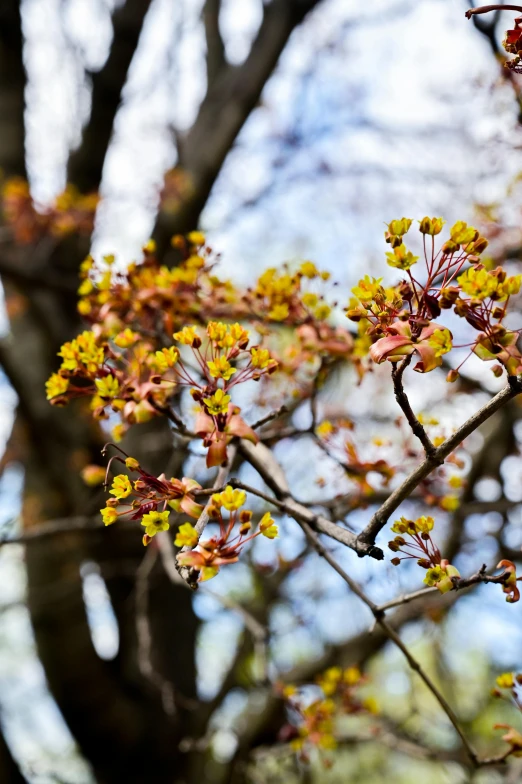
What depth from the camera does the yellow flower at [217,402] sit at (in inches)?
38.1

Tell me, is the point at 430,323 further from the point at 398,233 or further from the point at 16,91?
the point at 16,91

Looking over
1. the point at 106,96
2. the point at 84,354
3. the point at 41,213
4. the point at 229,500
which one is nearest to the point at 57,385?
the point at 84,354

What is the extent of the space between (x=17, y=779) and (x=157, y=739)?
0.74 metres

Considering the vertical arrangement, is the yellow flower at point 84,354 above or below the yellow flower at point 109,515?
above

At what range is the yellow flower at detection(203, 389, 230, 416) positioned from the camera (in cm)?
97

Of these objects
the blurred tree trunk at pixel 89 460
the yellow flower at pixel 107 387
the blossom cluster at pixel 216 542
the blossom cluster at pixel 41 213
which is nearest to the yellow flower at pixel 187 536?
the blossom cluster at pixel 216 542

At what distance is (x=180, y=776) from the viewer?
10.9 ft

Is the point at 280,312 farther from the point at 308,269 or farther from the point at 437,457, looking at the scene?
the point at 437,457

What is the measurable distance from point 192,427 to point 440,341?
70cm

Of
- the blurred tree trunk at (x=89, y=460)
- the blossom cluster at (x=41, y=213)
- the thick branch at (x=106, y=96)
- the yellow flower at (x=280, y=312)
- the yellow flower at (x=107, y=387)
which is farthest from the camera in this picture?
the thick branch at (x=106, y=96)

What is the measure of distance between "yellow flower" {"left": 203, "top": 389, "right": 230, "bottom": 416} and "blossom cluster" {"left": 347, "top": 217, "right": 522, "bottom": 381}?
226 mm

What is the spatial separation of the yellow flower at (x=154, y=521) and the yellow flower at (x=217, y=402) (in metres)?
0.17

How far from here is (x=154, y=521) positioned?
901 millimetres

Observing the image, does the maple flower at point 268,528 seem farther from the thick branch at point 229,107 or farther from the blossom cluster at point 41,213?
the thick branch at point 229,107
